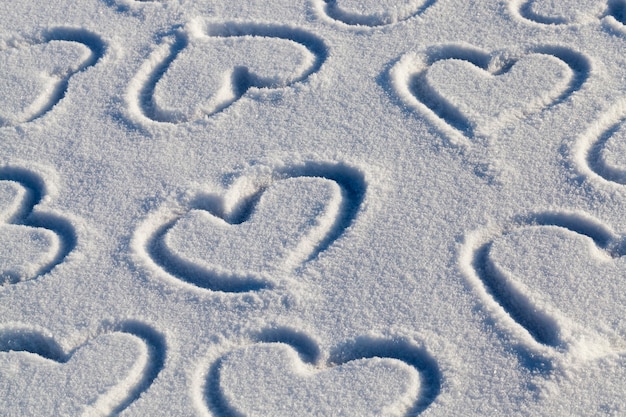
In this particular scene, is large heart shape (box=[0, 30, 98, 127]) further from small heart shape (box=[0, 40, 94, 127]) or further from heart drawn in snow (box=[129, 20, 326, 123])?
heart drawn in snow (box=[129, 20, 326, 123])

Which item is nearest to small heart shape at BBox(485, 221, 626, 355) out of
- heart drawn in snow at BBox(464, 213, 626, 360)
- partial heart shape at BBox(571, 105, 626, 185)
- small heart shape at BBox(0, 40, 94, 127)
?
heart drawn in snow at BBox(464, 213, 626, 360)

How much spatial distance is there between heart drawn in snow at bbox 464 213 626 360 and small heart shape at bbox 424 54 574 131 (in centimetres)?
21

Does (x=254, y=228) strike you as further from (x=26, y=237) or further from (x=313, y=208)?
(x=26, y=237)

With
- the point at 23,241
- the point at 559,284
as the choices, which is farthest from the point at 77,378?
the point at 559,284

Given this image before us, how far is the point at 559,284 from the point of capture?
1.15 meters

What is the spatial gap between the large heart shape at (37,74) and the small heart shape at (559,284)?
0.74 m

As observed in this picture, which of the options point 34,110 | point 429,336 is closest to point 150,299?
point 429,336

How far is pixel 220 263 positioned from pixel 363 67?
1.45 ft

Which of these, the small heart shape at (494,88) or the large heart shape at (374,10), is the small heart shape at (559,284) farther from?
the large heart shape at (374,10)

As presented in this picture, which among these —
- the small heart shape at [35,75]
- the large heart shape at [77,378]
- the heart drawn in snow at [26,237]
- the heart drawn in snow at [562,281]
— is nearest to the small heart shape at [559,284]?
the heart drawn in snow at [562,281]

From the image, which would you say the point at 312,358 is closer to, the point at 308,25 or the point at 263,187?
the point at 263,187

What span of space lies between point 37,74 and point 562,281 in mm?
877

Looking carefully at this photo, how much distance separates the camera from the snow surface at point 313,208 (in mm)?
1100

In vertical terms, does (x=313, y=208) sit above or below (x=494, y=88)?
below
